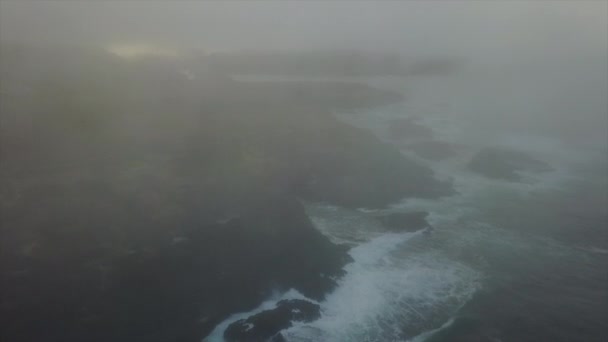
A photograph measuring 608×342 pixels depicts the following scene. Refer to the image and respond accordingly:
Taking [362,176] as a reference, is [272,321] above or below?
below

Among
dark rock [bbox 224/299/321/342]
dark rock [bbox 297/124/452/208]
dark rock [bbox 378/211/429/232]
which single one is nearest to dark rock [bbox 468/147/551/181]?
dark rock [bbox 297/124/452/208]

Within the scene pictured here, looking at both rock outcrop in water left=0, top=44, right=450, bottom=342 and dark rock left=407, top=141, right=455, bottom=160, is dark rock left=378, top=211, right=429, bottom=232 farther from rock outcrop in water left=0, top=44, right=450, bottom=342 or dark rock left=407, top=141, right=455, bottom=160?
dark rock left=407, top=141, right=455, bottom=160

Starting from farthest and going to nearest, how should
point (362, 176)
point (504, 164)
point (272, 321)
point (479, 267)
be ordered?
point (504, 164), point (362, 176), point (479, 267), point (272, 321)

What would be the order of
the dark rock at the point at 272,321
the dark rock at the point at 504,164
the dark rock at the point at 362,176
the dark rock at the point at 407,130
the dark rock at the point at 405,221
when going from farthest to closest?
the dark rock at the point at 407,130, the dark rock at the point at 504,164, the dark rock at the point at 362,176, the dark rock at the point at 405,221, the dark rock at the point at 272,321

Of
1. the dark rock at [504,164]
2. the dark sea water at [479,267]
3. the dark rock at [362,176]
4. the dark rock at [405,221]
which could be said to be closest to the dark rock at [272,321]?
the dark sea water at [479,267]

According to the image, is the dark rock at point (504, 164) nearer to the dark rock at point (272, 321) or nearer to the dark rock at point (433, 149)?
the dark rock at point (433, 149)

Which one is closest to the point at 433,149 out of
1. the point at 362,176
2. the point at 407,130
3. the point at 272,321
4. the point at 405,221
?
the point at 407,130

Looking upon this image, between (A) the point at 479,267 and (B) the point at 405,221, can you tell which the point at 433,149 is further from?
(A) the point at 479,267
